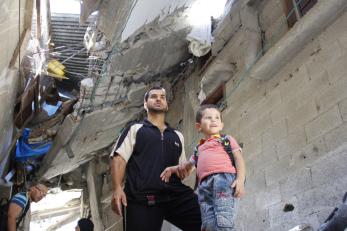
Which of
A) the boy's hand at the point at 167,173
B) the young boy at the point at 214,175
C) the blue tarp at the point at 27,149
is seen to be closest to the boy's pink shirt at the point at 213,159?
the young boy at the point at 214,175

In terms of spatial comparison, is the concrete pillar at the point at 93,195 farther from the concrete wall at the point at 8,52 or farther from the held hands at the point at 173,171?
the held hands at the point at 173,171

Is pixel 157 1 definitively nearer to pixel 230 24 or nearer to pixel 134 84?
pixel 230 24

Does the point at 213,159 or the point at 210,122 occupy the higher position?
the point at 210,122

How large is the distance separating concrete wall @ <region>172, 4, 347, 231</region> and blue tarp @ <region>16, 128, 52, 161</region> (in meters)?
4.53

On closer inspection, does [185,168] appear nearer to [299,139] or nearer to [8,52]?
[299,139]

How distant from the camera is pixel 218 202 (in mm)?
2842

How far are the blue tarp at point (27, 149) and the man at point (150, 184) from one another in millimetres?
4933

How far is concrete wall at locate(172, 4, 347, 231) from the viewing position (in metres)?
3.65

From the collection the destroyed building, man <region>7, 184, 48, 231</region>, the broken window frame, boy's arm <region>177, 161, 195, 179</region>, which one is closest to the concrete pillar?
the destroyed building

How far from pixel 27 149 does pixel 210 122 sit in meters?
5.63

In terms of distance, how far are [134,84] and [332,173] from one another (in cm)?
438

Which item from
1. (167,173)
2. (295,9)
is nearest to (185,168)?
(167,173)

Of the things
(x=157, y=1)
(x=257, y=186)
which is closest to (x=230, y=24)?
(x=157, y=1)

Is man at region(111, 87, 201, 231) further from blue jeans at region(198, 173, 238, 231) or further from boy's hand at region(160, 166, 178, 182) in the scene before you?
blue jeans at region(198, 173, 238, 231)
